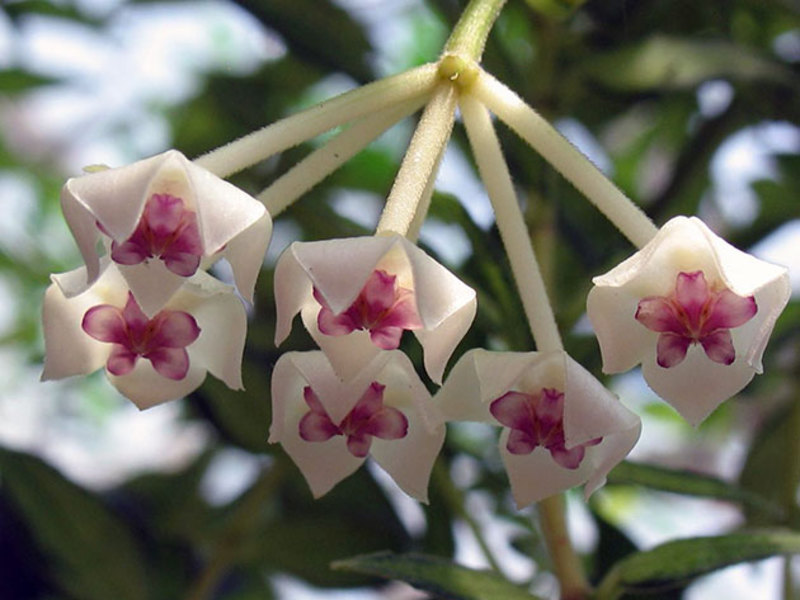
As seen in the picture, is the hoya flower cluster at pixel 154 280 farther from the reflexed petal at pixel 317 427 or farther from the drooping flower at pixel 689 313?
the drooping flower at pixel 689 313

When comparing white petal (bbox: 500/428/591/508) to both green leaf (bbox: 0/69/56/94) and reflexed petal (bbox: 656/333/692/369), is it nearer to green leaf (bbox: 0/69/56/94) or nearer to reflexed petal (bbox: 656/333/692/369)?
reflexed petal (bbox: 656/333/692/369)

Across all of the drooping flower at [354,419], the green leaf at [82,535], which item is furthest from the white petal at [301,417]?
the green leaf at [82,535]

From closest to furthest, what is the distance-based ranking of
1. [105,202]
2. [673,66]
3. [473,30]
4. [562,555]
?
1. [105,202]
2. [473,30]
3. [562,555]
4. [673,66]

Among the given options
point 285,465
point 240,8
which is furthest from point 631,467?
point 240,8

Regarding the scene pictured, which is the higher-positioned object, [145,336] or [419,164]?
[419,164]

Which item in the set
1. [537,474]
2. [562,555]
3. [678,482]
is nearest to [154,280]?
[537,474]

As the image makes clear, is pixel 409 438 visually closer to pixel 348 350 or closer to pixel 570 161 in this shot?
pixel 348 350
